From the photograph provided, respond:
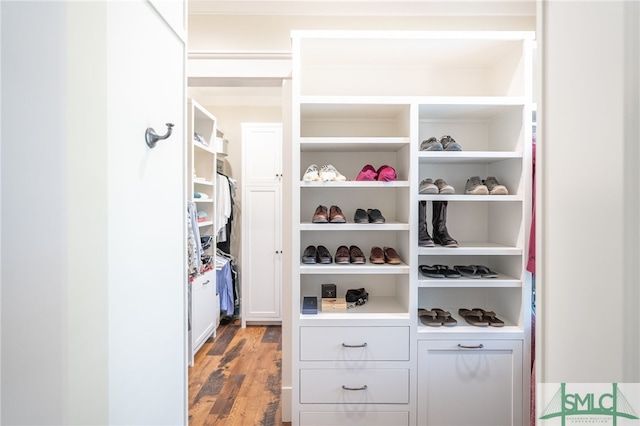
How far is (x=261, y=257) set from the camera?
398cm

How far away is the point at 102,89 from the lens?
68cm

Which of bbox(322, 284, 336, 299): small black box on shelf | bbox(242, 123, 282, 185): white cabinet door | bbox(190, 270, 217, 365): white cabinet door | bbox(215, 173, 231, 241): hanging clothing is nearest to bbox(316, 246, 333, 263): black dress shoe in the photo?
bbox(322, 284, 336, 299): small black box on shelf

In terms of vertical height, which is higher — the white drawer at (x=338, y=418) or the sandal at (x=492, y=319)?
the sandal at (x=492, y=319)

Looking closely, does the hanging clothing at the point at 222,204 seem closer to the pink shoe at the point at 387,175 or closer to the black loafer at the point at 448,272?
the pink shoe at the point at 387,175

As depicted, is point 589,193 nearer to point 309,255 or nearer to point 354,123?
point 309,255

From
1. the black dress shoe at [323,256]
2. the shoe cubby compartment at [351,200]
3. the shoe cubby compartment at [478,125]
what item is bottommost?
the black dress shoe at [323,256]

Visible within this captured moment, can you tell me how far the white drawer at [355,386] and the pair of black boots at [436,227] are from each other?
28.3 inches

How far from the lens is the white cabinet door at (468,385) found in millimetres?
1942

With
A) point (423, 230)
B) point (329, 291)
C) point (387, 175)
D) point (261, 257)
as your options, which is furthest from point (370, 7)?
point (261, 257)

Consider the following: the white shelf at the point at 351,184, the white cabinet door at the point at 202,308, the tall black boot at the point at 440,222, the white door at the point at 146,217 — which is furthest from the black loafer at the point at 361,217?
the white cabinet door at the point at 202,308

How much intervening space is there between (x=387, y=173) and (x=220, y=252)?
2674 millimetres

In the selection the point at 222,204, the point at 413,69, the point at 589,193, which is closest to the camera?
the point at 589,193

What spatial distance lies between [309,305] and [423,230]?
30.9 inches

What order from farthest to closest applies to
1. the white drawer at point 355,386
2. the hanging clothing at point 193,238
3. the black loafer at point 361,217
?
the hanging clothing at point 193,238, the black loafer at point 361,217, the white drawer at point 355,386
